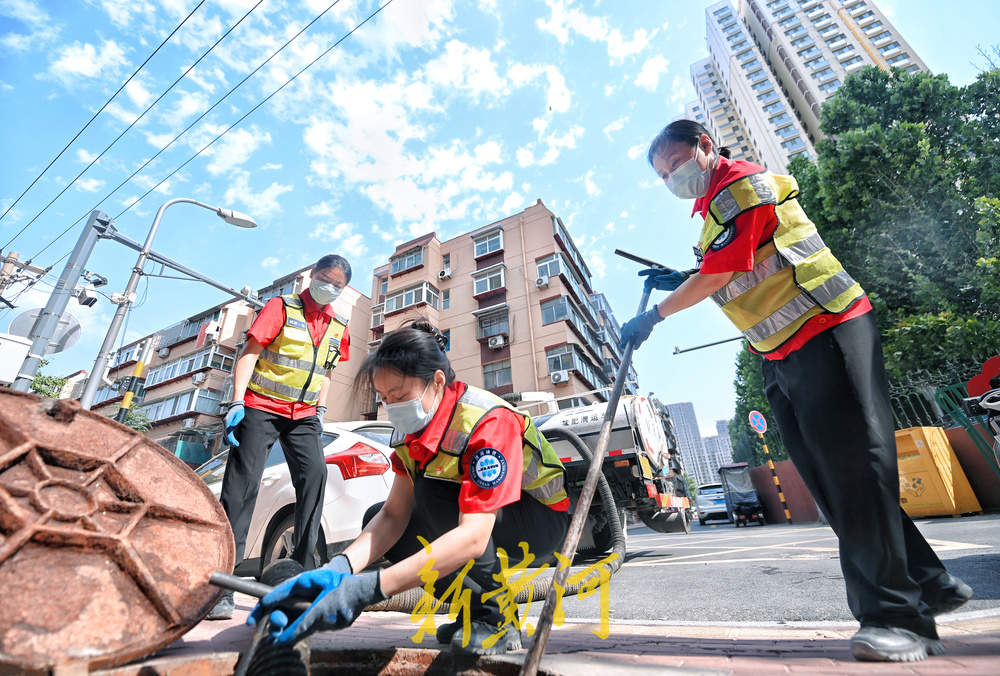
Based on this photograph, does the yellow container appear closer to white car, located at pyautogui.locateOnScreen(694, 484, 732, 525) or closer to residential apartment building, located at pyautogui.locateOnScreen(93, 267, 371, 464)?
white car, located at pyautogui.locateOnScreen(694, 484, 732, 525)

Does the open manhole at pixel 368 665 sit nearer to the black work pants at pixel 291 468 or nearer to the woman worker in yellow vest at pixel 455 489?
the woman worker in yellow vest at pixel 455 489

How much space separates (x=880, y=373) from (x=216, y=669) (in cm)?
224

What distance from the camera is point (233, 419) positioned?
2.40m

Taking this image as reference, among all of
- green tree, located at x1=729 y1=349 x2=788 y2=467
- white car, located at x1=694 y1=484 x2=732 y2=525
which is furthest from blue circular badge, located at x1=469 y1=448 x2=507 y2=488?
white car, located at x1=694 y1=484 x2=732 y2=525

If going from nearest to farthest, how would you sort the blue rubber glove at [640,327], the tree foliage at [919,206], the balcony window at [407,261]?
the blue rubber glove at [640,327] → the tree foliage at [919,206] → the balcony window at [407,261]

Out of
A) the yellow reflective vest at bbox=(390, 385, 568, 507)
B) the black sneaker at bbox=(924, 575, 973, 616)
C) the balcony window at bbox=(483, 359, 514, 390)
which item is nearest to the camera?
the black sneaker at bbox=(924, 575, 973, 616)

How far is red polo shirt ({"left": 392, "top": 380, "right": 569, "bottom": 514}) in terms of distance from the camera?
133 centimetres

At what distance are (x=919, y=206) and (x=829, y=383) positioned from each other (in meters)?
A: 14.1

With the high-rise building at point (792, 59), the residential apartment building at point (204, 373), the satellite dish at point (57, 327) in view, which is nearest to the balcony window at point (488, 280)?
the residential apartment building at point (204, 373)

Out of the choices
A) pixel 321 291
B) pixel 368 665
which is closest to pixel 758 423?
pixel 321 291

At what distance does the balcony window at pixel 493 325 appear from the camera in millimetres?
19797

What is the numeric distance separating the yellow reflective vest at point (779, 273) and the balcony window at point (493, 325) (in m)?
17.9

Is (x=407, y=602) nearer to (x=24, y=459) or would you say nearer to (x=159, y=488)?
(x=159, y=488)

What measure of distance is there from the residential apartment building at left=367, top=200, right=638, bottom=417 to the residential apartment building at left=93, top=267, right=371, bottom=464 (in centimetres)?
163
